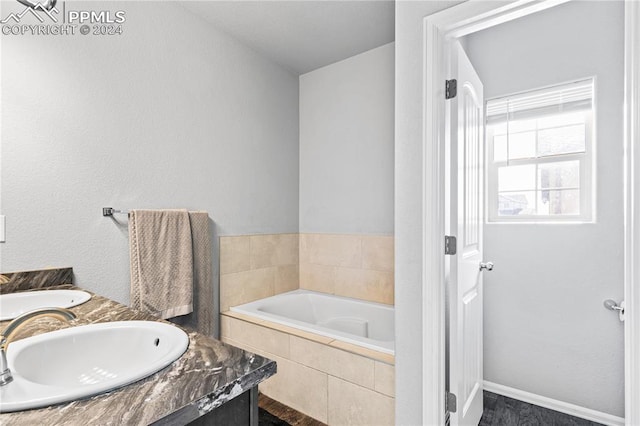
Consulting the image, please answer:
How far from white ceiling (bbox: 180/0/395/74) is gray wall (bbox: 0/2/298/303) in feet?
0.39

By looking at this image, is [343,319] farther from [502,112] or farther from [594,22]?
[594,22]

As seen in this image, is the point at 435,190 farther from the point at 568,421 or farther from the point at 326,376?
the point at 568,421

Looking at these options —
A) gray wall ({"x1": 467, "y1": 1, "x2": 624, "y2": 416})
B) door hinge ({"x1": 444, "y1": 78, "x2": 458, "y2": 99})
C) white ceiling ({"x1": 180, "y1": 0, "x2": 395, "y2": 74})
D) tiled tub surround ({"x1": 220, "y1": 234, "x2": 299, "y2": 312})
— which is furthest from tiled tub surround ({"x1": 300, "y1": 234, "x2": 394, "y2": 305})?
white ceiling ({"x1": 180, "y1": 0, "x2": 395, "y2": 74})

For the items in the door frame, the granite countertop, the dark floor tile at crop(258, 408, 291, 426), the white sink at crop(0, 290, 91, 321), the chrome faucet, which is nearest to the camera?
the granite countertop

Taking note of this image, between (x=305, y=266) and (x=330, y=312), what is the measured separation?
505 millimetres

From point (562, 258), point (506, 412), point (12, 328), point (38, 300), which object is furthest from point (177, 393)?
point (562, 258)

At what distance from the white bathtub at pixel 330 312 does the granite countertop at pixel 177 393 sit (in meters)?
1.39

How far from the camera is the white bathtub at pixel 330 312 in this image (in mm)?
2494

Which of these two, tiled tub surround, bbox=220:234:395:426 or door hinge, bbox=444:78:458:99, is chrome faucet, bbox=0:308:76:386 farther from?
door hinge, bbox=444:78:458:99

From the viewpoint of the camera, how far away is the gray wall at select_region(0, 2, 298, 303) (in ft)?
5.05

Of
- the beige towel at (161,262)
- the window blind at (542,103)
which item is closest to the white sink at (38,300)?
the beige towel at (161,262)

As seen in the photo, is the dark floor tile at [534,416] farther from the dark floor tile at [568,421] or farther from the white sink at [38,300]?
the white sink at [38,300]

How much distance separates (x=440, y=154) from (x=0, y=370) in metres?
1.51

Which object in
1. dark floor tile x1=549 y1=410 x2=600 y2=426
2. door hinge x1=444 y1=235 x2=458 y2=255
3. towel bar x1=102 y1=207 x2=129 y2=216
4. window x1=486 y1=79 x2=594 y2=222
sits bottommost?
dark floor tile x1=549 y1=410 x2=600 y2=426
